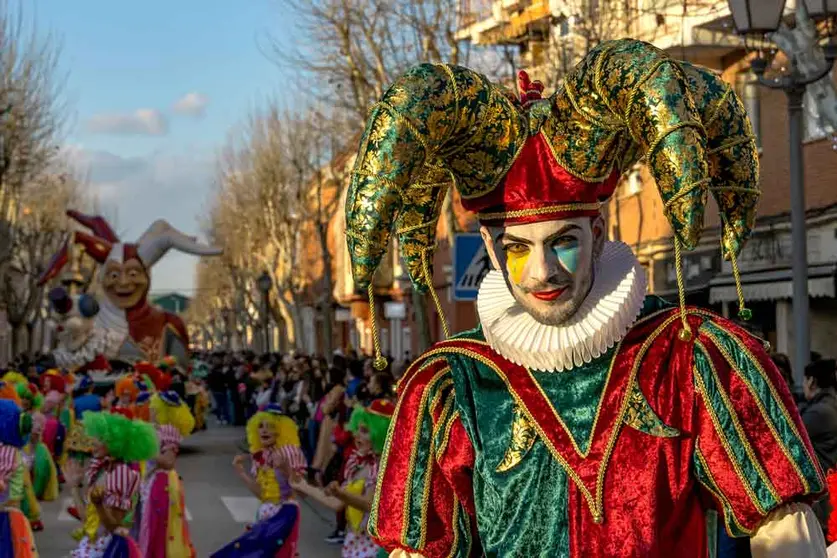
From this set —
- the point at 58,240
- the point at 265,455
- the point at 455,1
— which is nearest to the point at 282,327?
the point at 58,240

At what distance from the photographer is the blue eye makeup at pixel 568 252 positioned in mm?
4387

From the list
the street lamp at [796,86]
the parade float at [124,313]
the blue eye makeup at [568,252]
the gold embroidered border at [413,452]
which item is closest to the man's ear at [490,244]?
the blue eye makeup at [568,252]

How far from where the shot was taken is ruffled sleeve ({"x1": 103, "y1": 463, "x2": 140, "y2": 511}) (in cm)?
1023

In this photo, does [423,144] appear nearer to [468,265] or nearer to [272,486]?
[272,486]

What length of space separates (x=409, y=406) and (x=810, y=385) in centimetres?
560

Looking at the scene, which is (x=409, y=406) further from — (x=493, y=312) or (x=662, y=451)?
(x=662, y=451)

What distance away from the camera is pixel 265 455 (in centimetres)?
1192

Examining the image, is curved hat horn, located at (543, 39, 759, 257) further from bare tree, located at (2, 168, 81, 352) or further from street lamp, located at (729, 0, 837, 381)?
bare tree, located at (2, 168, 81, 352)

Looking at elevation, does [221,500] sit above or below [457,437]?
below

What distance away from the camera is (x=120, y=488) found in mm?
10312

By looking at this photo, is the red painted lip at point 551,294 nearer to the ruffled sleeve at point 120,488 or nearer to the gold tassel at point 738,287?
the gold tassel at point 738,287

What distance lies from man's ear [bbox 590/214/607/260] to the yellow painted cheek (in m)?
0.21

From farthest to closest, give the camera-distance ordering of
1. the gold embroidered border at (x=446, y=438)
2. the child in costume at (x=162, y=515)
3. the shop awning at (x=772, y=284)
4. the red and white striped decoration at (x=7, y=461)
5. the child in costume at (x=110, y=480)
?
1. the shop awning at (x=772, y=284)
2. the child in costume at (x=162, y=515)
3. the red and white striped decoration at (x=7, y=461)
4. the child in costume at (x=110, y=480)
5. the gold embroidered border at (x=446, y=438)

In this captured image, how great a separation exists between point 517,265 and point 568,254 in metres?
0.15
